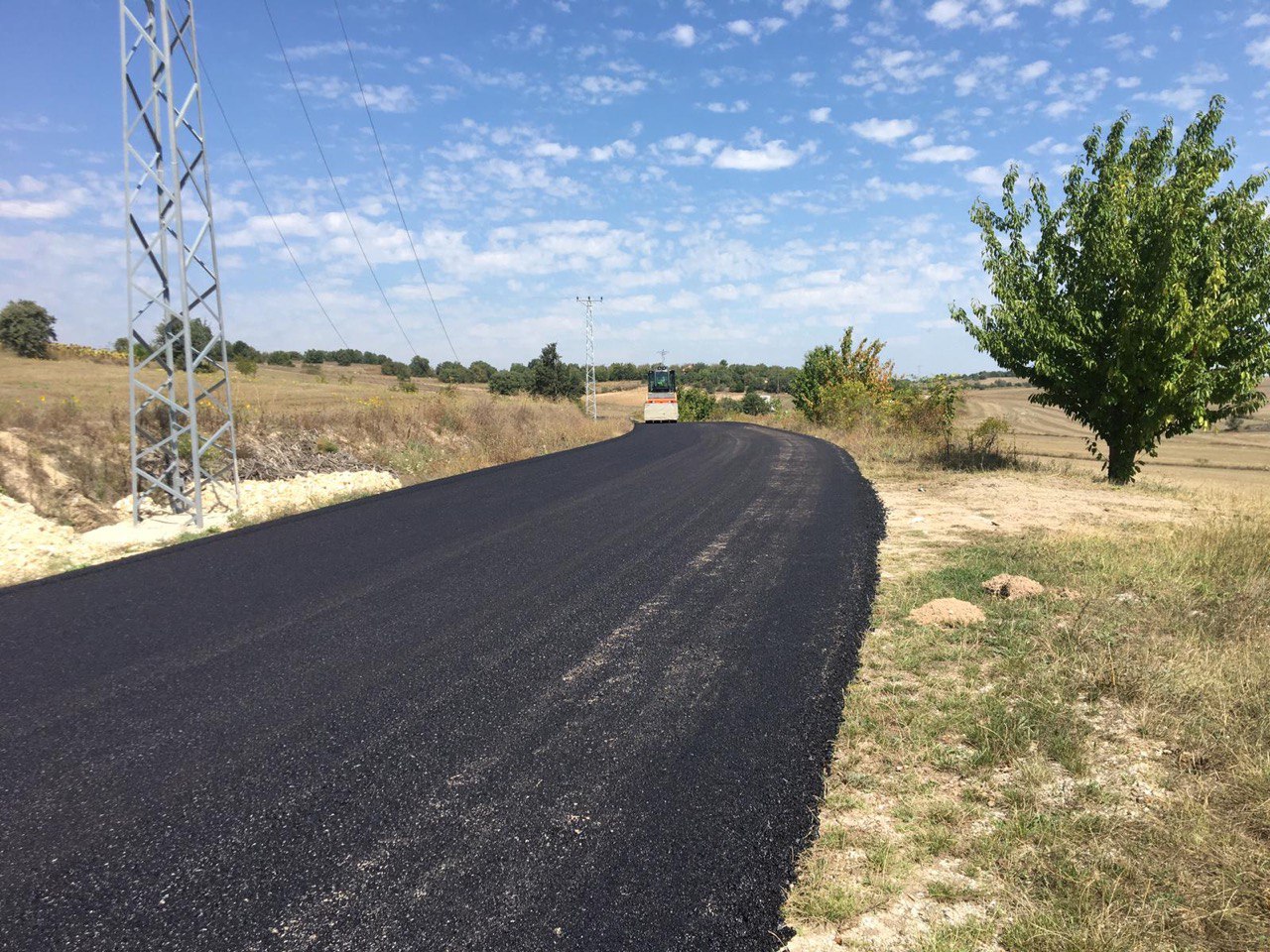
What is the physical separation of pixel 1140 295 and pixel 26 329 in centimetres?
3881

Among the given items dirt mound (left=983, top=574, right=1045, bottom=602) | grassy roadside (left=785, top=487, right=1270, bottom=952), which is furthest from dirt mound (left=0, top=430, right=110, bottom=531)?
dirt mound (left=983, top=574, right=1045, bottom=602)

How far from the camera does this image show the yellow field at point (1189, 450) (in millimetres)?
34594

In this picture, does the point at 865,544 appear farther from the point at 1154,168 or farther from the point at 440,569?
the point at 1154,168

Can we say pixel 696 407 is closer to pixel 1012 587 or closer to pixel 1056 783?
pixel 1012 587

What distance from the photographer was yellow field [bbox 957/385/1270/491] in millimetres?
34594

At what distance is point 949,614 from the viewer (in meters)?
5.92

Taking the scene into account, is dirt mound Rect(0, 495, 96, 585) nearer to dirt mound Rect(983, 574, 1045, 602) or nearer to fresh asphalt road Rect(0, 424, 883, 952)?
fresh asphalt road Rect(0, 424, 883, 952)

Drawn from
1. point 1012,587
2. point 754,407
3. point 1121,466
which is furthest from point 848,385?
point 754,407

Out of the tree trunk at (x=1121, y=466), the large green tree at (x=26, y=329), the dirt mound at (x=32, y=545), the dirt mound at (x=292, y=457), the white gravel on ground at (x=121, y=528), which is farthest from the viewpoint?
the large green tree at (x=26, y=329)

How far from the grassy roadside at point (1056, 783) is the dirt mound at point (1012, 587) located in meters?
0.16

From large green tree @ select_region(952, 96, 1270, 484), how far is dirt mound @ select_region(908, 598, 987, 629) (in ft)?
33.7

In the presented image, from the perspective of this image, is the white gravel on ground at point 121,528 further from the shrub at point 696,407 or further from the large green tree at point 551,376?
the shrub at point 696,407

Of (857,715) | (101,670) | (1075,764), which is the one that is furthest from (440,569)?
(1075,764)

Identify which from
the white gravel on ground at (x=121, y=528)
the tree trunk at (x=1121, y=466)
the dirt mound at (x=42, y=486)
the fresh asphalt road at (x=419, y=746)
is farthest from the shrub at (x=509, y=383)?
the fresh asphalt road at (x=419, y=746)
